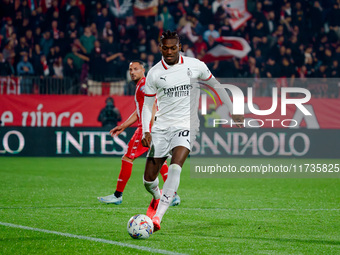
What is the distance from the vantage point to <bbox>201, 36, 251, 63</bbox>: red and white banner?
784 inches

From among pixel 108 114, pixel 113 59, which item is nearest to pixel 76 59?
pixel 113 59

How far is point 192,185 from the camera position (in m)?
12.4

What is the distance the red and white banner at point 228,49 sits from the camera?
1992 cm

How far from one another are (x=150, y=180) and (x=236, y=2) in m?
15.0

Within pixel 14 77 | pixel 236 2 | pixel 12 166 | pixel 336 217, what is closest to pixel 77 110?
pixel 14 77

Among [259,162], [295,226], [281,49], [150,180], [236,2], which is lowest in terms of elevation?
[259,162]

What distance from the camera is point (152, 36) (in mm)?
20094

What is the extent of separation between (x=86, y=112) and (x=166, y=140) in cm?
1186

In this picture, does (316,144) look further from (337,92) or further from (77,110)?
(77,110)

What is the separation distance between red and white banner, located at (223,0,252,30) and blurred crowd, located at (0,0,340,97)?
0.12m

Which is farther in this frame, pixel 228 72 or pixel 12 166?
A: pixel 228 72

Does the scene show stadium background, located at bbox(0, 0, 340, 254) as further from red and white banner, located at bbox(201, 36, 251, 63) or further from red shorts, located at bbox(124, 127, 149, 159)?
red shorts, located at bbox(124, 127, 149, 159)

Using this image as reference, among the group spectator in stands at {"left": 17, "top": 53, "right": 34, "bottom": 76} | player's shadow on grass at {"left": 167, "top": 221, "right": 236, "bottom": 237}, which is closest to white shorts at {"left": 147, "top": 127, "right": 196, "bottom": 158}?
player's shadow on grass at {"left": 167, "top": 221, "right": 236, "bottom": 237}

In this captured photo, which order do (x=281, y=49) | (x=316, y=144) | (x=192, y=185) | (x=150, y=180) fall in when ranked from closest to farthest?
(x=150, y=180) → (x=192, y=185) → (x=316, y=144) → (x=281, y=49)
